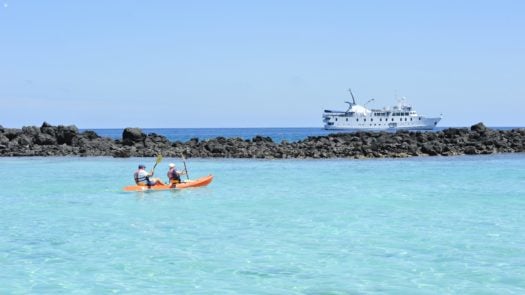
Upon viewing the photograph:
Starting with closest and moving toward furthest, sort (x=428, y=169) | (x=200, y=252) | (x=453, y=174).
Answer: (x=200, y=252) < (x=453, y=174) < (x=428, y=169)

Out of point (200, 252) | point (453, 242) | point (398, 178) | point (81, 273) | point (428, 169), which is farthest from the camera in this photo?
point (428, 169)

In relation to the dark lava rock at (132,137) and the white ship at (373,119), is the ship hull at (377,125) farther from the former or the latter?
the dark lava rock at (132,137)

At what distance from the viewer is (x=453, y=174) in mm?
35969

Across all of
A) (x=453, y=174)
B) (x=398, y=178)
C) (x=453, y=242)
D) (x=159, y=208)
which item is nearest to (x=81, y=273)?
(x=453, y=242)

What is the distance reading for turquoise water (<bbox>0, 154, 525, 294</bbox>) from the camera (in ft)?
40.4

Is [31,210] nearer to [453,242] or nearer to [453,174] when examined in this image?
[453,242]

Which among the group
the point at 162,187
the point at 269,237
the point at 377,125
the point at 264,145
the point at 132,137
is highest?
the point at 377,125

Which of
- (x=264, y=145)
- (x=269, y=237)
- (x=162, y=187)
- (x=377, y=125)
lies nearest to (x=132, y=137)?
(x=264, y=145)

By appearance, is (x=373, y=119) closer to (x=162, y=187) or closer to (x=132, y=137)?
(x=132, y=137)

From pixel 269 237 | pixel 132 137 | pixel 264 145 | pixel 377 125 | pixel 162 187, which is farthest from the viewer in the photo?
pixel 377 125

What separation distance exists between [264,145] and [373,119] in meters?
83.0

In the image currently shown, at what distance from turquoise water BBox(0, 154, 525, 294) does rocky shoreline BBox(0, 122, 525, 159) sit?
1880 centimetres

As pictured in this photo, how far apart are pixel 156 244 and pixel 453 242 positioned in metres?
6.89

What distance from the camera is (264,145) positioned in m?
57.2
